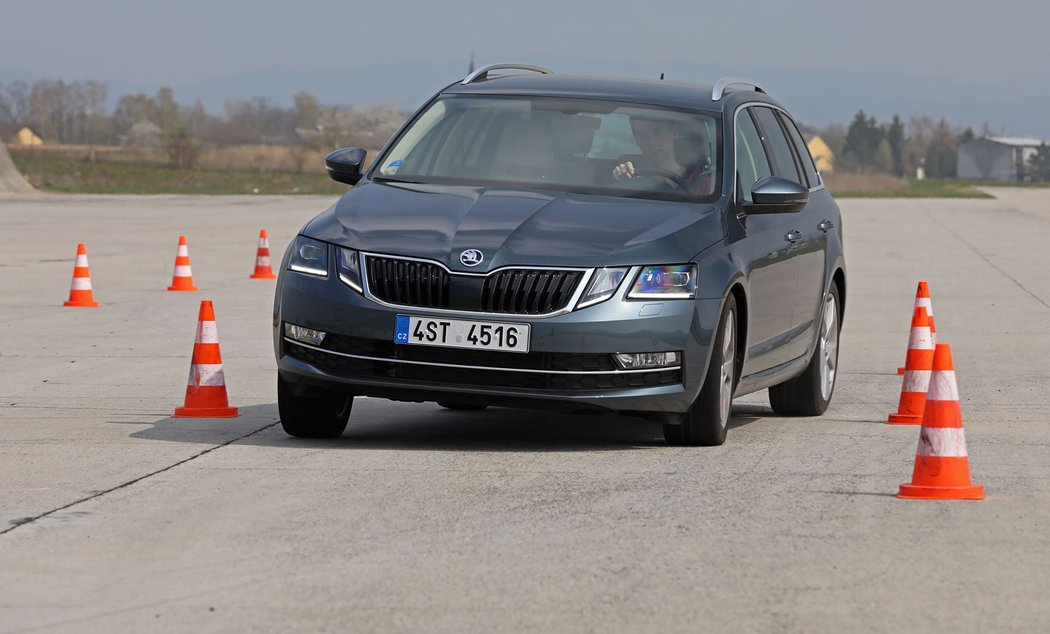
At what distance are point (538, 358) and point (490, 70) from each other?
2.84 meters

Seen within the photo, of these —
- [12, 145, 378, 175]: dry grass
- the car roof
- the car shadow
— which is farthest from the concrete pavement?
[12, 145, 378, 175]: dry grass

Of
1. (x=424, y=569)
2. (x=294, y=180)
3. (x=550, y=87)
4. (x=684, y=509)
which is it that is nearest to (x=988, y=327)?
(x=550, y=87)

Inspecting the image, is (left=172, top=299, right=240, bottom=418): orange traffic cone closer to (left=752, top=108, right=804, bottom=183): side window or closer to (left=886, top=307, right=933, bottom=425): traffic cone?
(left=752, top=108, right=804, bottom=183): side window

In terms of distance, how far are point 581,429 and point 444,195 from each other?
1461 millimetres

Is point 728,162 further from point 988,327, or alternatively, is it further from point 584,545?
point 988,327

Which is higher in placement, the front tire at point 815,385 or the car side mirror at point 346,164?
the car side mirror at point 346,164

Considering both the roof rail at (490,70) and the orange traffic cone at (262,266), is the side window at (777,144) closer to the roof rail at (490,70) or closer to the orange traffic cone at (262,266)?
the roof rail at (490,70)

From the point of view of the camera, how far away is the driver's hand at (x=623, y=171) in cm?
877

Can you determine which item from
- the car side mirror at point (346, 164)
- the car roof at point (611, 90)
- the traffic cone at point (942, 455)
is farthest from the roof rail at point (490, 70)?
the traffic cone at point (942, 455)

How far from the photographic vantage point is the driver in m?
8.76

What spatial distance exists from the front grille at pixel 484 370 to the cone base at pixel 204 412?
1629 millimetres

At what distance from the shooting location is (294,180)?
86.9 meters

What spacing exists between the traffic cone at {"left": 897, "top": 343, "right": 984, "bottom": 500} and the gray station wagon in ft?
3.99

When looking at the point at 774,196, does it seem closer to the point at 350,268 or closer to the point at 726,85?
the point at 726,85
